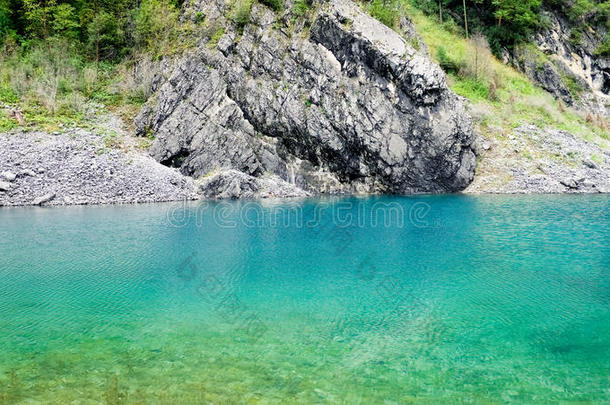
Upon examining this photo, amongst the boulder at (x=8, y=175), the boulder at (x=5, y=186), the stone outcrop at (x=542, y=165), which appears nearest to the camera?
the boulder at (x=5, y=186)

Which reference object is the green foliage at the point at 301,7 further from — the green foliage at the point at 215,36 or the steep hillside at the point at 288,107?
the green foliage at the point at 215,36

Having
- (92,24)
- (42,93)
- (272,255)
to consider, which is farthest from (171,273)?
(92,24)

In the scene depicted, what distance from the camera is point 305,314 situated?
32.3ft

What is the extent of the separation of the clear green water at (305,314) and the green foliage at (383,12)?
72.2 ft

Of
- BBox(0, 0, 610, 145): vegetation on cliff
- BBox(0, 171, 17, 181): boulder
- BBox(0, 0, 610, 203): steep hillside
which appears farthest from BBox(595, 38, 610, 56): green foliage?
BBox(0, 171, 17, 181): boulder

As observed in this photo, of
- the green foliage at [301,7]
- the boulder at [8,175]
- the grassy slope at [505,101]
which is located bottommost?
the boulder at [8,175]

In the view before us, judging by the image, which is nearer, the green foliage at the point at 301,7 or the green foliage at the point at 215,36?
the green foliage at the point at 301,7

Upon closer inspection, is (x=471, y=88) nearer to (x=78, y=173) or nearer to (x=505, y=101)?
(x=505, y=101)

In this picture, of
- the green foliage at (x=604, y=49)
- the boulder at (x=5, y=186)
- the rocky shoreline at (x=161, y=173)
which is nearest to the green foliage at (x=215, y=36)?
the rocky shoreline at (x=161, y=173)

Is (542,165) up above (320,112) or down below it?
below

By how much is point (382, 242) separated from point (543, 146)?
24.4m

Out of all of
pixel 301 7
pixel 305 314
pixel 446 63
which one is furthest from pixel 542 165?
pixel 305 314

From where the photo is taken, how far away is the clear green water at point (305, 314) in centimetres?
684

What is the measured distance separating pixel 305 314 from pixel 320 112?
84.6 feet
